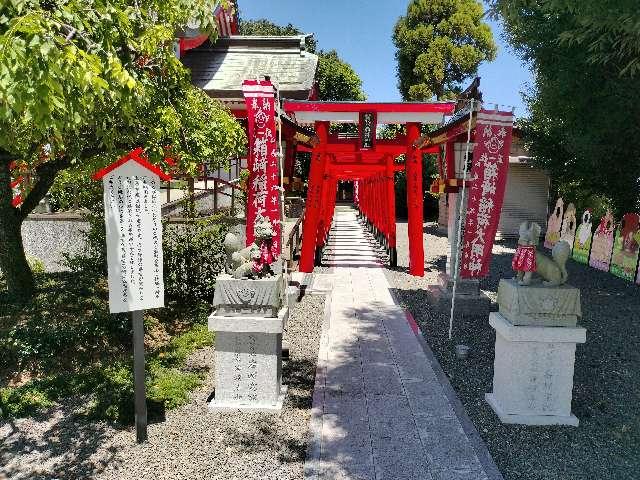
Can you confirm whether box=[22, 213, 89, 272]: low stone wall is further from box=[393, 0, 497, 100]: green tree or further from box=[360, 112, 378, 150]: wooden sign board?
box=[393, 0, 497, 100]: green tree

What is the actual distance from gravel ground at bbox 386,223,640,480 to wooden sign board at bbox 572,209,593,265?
4.49 metres

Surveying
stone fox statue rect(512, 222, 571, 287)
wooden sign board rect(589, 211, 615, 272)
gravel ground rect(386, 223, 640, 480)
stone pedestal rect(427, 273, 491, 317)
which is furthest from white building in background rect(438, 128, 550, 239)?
stone fox statue rect(512, 222, 571, 287)

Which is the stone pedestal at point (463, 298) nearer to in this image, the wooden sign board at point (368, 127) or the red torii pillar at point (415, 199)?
the red torii pillar at point (415, 199)

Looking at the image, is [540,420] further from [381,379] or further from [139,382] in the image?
[139,382]

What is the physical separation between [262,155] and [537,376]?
549 cm

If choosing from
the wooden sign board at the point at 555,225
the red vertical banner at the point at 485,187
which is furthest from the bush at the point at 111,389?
the wooden sign board at the point at 555,225

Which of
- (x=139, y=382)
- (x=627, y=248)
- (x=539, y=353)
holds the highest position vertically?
(x=627, y=248)

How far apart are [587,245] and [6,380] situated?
49.3ft

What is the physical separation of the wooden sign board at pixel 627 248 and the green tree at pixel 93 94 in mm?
10420

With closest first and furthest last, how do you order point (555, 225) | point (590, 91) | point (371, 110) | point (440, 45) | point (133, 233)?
point (133, 233) → point (590, 91) → point (371, 110) → point (555, 225) → point (440, 45)

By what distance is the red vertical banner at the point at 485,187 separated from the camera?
7.91 metres

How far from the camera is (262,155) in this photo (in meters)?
8.10

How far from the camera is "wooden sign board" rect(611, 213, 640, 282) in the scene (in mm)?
11781

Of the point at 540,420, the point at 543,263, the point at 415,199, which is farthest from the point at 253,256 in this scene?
the point at 415,199
